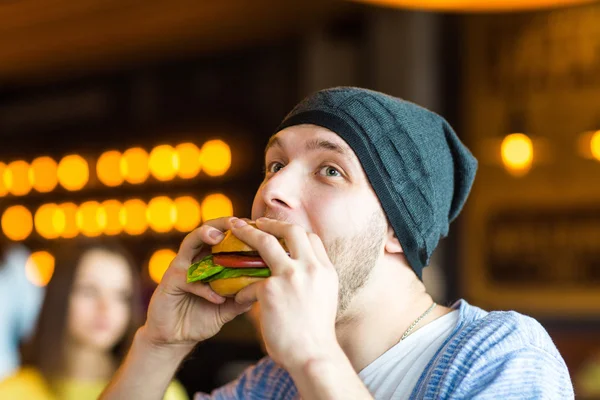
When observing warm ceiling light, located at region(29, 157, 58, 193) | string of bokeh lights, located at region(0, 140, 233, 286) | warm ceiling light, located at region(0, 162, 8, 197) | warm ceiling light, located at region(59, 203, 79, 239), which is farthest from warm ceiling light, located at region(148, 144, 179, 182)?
warm ceiling light, located at region(0, 162, 8, 197)

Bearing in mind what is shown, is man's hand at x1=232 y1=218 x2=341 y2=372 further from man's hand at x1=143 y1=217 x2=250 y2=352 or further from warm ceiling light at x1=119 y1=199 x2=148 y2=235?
warm ceiling light at x1=119 y1=199 x2=148 y2=235

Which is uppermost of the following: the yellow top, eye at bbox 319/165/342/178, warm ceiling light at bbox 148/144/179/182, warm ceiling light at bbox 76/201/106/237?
eye at bbox 319/165/342/178

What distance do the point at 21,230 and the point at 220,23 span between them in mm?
4432

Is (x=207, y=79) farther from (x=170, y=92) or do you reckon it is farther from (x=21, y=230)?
(x=21, y=230)

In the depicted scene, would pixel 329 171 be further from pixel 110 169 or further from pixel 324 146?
pixel 110 169

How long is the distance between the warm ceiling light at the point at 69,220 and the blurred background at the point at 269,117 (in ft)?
0.07

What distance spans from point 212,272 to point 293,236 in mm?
236

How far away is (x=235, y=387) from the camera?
1816mm

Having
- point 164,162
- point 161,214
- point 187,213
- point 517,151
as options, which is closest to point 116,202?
point 161,214

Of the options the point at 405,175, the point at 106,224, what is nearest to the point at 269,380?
the point at 405,175

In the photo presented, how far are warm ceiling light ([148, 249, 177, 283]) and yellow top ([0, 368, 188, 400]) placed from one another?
540 centimetres

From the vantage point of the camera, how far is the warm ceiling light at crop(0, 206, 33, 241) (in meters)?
9.99

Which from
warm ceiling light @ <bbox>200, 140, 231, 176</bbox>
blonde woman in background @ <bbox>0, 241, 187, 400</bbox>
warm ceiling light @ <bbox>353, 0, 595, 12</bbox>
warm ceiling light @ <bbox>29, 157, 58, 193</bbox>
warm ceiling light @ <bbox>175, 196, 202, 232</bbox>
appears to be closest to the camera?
warm ceiling light @ <bbox>353, 0, 595, 12</bbox>

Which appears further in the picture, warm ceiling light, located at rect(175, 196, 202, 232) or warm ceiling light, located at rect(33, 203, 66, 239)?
warm ceiling light, located at rect(33, 203, 66, 239)
